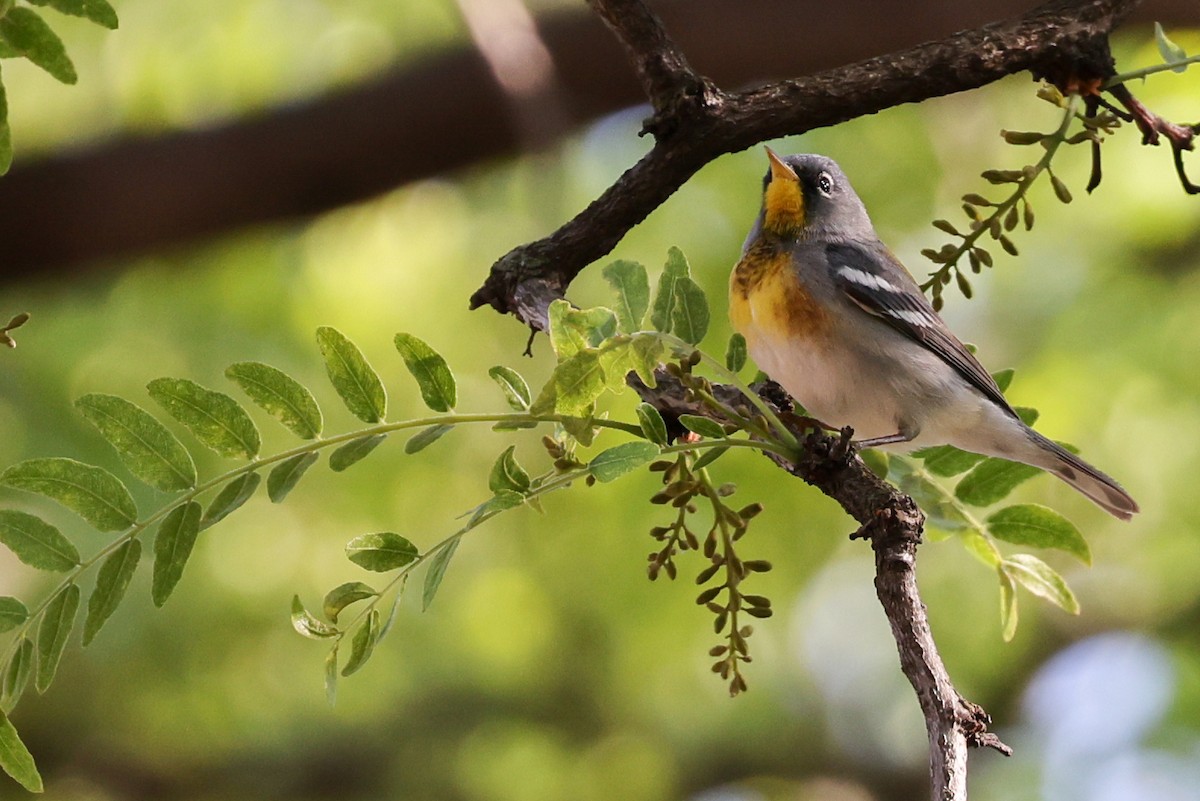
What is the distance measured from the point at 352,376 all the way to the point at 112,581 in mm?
435

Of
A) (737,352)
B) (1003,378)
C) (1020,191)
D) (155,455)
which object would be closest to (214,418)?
(155,455)

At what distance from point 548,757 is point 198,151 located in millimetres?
3149

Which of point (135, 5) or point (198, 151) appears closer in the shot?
point (198, 151)

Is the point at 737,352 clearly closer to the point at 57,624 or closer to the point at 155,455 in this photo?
the point at 155,455

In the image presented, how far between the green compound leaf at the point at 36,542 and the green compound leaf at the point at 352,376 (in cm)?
44

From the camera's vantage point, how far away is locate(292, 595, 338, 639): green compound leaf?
5.57 feet

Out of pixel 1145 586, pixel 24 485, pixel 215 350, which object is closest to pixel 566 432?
pixel 24 485

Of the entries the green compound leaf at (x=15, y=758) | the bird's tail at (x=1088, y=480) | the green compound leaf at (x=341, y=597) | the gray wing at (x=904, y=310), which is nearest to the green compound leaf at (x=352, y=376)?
the green compound leaf at (x=341, y=597)

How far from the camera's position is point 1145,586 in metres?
5.74

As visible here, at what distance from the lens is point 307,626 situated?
1.72 metres

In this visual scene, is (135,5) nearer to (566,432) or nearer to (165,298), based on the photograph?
(165,298)

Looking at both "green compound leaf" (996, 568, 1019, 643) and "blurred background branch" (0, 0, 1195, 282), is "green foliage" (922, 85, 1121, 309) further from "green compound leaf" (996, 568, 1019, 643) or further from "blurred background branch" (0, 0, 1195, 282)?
"blurred background branch" (0, 0, 1195, 282)

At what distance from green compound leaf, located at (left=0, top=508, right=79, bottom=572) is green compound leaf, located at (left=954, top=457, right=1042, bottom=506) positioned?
1.55 m

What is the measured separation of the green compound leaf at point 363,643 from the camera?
172 centimetres
